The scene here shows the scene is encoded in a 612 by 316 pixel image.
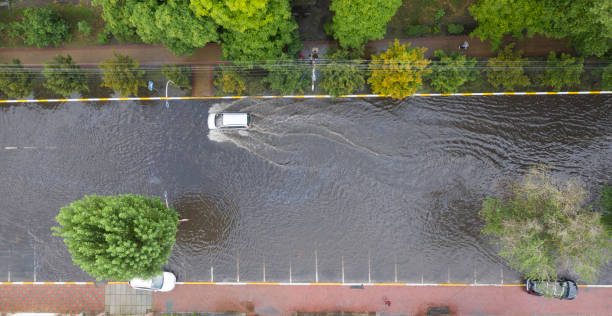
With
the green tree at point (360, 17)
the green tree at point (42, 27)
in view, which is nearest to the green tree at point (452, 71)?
the green tree at point (360, 17)

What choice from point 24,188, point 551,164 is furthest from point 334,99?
point 24,188

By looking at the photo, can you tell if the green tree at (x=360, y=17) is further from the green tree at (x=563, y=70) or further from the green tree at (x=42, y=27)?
the green tree at (x=42, y=27)

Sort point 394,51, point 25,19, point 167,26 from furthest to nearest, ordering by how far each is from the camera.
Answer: point 25,19 → point 394,51 → point 167,26

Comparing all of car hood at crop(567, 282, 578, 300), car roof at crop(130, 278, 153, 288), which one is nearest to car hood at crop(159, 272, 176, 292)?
car roof at crop(130, 278, 153, 288)

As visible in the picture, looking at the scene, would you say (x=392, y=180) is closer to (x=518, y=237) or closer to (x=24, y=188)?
(x=518, y=237)

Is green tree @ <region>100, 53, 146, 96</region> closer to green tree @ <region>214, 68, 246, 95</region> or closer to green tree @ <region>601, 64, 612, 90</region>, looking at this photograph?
green tree @ <region>214, 68, 246, 95</region>
